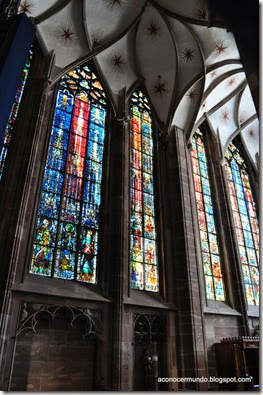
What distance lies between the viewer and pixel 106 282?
8.09 metres

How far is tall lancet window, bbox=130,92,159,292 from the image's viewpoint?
8.98 meters

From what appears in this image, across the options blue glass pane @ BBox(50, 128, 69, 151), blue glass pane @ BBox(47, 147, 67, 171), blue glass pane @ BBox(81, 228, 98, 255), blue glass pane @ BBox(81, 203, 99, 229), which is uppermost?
blue glass pane @ BBox(50, 128, 69, 151)

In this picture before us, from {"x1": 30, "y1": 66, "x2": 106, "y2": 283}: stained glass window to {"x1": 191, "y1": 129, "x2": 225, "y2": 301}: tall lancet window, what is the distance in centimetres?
413

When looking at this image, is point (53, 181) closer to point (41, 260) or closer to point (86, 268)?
point (41, 260)

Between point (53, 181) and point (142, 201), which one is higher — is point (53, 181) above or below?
below

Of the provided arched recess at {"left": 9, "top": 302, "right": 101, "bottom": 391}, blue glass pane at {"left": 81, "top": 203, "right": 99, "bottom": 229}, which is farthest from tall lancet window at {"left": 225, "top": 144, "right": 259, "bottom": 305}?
arched recess at {"left": 9, "top": 302, "right": 101, "bottom": 391}

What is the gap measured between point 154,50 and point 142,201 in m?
6.02

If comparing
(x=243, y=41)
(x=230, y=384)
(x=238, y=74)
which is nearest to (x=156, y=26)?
(x=238, y=74)

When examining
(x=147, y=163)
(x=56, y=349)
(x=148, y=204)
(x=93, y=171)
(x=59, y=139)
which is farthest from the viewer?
(x=147, y=163)

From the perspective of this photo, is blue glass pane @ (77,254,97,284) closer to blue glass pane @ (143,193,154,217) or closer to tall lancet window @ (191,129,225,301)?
blue glass pane @ (143,193,154,217)

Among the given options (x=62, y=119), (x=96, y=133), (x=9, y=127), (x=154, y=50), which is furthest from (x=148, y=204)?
(x=154, y=50)

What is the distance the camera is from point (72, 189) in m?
8.84

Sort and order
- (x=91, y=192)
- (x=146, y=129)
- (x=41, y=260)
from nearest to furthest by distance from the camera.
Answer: (x=41, y=260) < (x=91, y=192) < (x=146, y=129)

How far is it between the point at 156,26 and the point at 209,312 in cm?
1002
